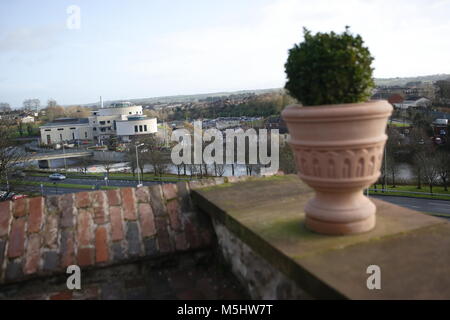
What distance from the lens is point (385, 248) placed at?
1.99 meters

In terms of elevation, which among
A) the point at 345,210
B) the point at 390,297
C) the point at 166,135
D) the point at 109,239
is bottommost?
the point at 166,135

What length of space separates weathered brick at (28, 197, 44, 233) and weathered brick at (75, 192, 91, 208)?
27 cm

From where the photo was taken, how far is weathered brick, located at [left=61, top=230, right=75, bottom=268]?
105 inches

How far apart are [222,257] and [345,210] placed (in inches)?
42.6

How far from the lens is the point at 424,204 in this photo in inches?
934

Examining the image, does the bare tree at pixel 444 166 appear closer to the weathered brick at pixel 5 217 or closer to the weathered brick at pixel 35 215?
the weathered brick at pixel 35 215

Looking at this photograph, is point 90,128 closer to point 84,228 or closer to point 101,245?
point 84,228

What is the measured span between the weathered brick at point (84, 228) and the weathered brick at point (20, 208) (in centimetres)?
42

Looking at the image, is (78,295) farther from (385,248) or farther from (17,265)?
→ (385,248)

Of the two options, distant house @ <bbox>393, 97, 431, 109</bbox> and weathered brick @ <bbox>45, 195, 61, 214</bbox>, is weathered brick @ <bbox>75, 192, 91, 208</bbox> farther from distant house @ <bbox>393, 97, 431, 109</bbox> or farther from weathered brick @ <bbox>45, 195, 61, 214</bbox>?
distant house @ <bbox>393, 97, 431, 109</bbox>

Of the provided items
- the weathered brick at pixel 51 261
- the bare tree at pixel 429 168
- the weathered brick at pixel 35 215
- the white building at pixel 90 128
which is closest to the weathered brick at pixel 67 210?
the weathered brick at pixel 35 215

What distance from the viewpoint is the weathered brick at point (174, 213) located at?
3.07 metres

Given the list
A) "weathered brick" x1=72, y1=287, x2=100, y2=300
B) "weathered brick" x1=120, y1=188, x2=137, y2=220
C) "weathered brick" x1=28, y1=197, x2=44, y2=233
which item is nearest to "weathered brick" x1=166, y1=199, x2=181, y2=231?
"weathered brick" x1=120, y1=188, x2=137, y2=220

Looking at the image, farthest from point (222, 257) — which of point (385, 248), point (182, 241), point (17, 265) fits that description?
point (17, 265)
